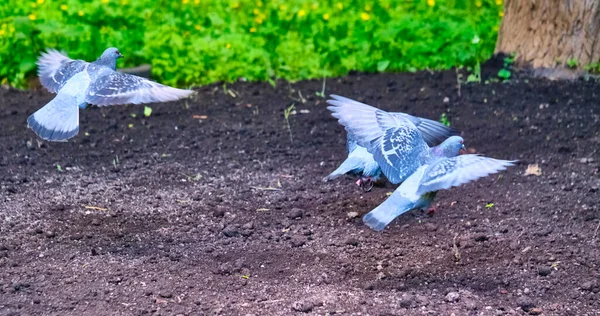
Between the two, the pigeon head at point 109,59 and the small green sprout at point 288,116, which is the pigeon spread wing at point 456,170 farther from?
the small green sprout at point 288,116

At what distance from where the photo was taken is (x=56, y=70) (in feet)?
15.2

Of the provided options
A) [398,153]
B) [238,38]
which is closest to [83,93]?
[398,153]

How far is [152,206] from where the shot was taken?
474 cm

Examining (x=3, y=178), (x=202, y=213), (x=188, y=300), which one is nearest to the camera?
(x=188, y=300)

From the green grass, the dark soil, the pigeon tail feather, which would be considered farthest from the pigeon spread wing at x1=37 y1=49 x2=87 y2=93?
the green grass

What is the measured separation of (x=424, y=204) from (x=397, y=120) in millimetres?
489

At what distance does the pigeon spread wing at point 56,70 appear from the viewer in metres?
4.51

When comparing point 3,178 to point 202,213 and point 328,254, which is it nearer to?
point 202,213

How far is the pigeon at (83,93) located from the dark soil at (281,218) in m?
0.59

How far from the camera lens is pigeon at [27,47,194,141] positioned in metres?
4.12

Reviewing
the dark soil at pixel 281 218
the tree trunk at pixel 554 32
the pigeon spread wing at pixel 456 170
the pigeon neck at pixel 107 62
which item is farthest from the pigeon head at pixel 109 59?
the tree trunk at pixel 554 32

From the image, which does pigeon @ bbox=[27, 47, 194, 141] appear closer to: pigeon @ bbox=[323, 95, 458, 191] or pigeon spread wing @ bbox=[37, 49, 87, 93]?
pigeon spread wing @ bbox=[37, 49, 87, 93]

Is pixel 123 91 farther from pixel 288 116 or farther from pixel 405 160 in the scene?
pixel 288 116

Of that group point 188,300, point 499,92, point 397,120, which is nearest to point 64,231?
point 188,300
